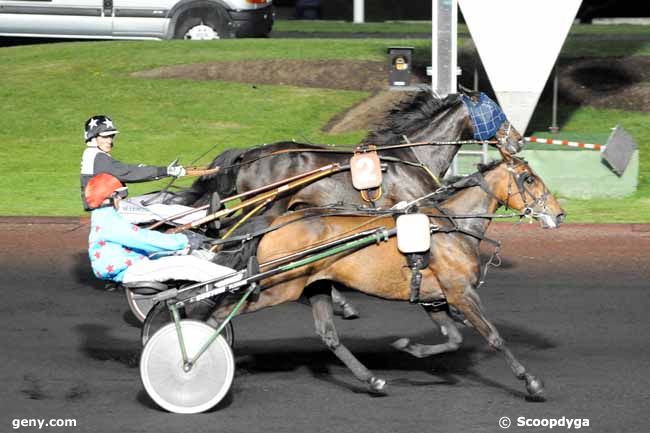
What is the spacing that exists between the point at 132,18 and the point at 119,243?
53.5 ft

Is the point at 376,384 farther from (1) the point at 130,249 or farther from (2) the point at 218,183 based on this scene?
(2) the point at 218,183

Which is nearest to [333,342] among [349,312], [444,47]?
[349,312]

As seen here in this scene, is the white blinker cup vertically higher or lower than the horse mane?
lower

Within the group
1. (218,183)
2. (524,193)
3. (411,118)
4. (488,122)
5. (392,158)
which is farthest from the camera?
(411,118)

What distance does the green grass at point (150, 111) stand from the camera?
656 inches

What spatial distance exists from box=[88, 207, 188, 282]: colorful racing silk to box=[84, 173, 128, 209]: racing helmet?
0.27 feet

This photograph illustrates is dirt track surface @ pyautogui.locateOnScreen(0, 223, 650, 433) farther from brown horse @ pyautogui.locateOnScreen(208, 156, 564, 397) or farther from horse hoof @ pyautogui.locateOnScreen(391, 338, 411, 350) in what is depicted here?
brown horse @ pyautogui.locateOnScreen(208, 156, 564, 397)

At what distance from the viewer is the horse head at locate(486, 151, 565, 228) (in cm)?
860

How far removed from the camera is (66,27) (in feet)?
78.7

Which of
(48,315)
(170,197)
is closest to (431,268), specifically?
(170,197)

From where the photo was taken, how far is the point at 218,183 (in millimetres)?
10695

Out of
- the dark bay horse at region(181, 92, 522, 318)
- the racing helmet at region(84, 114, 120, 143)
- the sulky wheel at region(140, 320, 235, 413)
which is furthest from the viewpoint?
the dark bay horse at region(181, 92, 522, 318)

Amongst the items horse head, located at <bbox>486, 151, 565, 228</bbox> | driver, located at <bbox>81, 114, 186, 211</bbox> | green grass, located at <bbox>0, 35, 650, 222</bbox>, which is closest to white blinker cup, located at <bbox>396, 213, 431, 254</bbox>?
horse head, located at <bbox>486, 151, 565, 228</bbox>

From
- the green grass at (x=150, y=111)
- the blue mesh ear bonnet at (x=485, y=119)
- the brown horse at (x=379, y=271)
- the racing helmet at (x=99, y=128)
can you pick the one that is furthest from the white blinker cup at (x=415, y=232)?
the green grass at (x=150, y=111)
